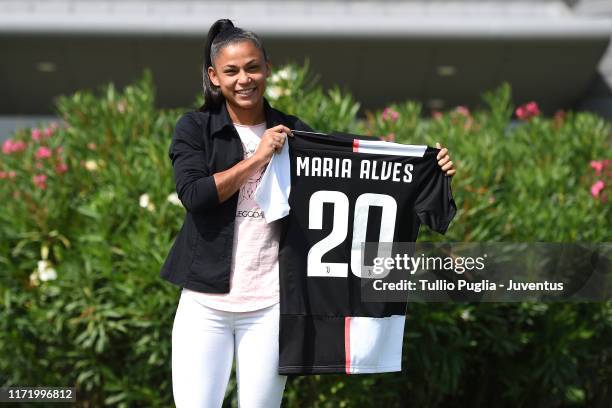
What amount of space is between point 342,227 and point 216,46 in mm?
836

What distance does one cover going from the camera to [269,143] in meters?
2.92

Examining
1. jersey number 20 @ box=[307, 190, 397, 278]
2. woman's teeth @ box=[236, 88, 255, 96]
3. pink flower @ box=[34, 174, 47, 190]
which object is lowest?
pink flower @ box=[34, 174, 47, 190]

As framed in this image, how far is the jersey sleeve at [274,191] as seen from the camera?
2.96 metres

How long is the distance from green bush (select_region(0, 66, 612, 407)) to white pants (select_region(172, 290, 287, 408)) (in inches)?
64.4

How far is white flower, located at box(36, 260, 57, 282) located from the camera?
15.7ft

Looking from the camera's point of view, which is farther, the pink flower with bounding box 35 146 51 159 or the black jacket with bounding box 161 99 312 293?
the pink flower with bounding box 35 146 51 159

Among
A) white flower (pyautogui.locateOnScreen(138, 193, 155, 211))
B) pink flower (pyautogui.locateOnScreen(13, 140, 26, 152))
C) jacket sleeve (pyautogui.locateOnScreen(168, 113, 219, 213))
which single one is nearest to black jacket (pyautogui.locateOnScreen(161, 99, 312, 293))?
jacket sleeve (pyautogui.locateOnScreen(168, 113, 219, 213))

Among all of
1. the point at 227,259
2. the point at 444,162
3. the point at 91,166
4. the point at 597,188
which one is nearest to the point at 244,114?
the point at 227,259

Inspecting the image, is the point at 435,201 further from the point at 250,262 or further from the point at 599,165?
the point at 599,165

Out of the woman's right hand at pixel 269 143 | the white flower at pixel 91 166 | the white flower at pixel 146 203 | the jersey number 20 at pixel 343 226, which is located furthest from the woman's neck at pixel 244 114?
the white flower at pixel 91 166

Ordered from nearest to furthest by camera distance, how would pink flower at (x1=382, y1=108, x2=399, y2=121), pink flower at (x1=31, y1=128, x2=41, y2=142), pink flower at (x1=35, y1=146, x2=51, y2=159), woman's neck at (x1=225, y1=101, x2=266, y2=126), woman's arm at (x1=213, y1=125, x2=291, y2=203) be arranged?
woman's arm at (x1=213, y1=125, x2=291, y2=203)
woman's neck at (x1=225, y1=101, x2=266, y2=126)
pink flower at (x1=35, y1=146, x2=51, y2=159)
pink flower at (x1=382, y1=108, x2=399, y2=121)
pink flower at (x1=31, y1=128, x2=41, y2=142)

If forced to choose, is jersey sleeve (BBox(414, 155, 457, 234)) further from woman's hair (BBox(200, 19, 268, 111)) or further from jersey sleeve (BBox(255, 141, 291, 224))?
woman's hair (BBox(200, 19, 268, 111))

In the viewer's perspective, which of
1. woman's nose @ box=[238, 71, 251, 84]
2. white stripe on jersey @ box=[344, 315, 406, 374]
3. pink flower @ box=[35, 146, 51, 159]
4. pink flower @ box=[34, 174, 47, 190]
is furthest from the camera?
pink flower @ box=[35, 146, 51, 159]

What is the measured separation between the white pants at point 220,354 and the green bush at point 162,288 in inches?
64.4
